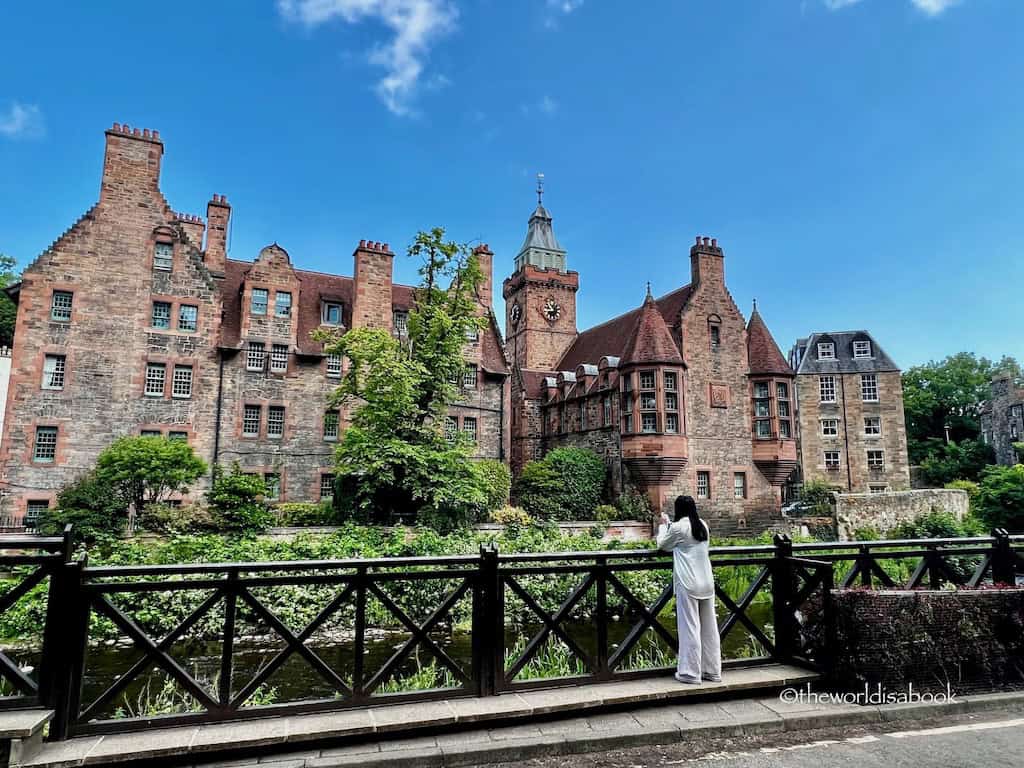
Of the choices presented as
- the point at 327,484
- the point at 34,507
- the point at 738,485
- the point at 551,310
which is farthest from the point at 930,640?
the point at 551,310

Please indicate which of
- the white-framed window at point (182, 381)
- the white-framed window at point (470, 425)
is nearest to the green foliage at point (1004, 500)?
the white-framed window at point (470, 425)

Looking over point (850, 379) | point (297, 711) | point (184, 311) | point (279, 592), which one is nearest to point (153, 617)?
point (279, 592)

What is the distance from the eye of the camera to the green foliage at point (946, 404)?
185 feet

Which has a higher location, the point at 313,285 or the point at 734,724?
the point at 313,285

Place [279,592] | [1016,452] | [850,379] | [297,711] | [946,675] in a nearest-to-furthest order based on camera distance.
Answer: [297,711]
[946,675]
[279,592]
[850,379]
[1016,452]

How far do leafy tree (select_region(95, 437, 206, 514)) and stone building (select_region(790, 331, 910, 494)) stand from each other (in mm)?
37113

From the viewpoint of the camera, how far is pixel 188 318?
87.1 ft

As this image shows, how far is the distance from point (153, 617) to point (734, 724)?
1151 centimetres

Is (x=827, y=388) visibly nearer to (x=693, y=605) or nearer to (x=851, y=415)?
(x=851, y=415)

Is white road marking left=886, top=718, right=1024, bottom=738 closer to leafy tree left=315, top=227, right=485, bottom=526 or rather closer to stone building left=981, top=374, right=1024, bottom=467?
leafy tree left=315, top=227, right=485, bottom=526

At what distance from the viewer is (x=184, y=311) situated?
2653 centimetres

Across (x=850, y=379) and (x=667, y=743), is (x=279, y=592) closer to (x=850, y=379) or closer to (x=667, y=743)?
(x=667, y=743)

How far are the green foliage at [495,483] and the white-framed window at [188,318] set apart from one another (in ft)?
43.9

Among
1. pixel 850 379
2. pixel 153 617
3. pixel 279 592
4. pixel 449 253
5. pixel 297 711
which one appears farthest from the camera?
pixel 850 379
